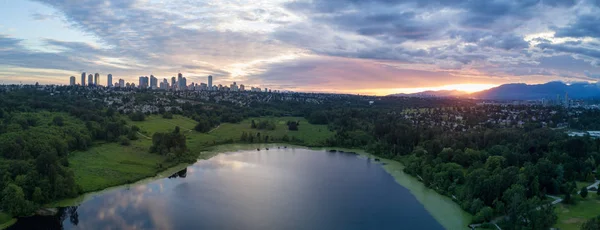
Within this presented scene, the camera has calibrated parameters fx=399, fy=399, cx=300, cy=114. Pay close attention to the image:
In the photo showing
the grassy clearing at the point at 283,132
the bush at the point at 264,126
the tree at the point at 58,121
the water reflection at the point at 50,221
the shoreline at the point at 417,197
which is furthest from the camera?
the bush at the point at 264,126

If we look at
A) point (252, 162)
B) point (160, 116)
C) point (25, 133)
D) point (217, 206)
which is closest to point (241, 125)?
point (160, 116)

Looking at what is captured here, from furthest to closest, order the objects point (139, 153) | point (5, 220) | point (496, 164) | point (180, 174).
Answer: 1. point (139, 153)
2. point (180, 174)
3. point (496, 164)
4. point (5, 220)

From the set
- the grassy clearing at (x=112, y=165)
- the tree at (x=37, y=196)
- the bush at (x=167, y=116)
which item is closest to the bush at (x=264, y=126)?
the bush at (x=167, y=116)

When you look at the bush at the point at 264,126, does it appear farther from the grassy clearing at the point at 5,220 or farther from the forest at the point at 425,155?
the grassy clearing at the point at 5,220

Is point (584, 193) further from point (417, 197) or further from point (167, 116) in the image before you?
point (167, 116)

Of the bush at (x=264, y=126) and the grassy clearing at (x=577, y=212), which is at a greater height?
the bush at (x=264, y=126)

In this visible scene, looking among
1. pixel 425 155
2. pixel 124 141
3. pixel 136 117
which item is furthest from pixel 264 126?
pixel 425 155
